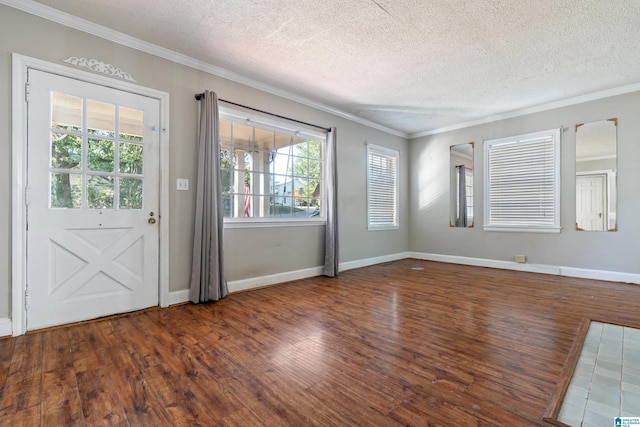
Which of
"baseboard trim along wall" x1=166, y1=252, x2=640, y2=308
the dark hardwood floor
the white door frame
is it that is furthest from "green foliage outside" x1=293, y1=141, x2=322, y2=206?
the white door frame

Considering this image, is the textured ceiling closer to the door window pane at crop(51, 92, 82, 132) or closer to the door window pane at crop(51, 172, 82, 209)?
the door window pane at crop(51, 92, 82, 132)

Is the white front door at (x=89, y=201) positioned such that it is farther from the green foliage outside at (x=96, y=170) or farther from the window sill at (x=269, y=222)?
the window sill at (x=269, y=222)

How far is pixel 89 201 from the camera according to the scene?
2.71 m

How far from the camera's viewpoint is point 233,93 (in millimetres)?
3678

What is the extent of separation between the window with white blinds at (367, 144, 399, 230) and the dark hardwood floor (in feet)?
8.37

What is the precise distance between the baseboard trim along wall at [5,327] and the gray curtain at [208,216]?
4.50 feet

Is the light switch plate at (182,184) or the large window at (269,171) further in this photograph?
the large window at (269,171)

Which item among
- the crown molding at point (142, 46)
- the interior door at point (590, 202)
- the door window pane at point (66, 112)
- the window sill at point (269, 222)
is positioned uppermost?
the crown molding at point (142, 46)

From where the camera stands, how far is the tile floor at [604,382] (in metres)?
1.42

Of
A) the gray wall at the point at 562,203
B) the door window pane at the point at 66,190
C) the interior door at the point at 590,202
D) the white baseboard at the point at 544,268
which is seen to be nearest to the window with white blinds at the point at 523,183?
the gray wall at the point at 562,203

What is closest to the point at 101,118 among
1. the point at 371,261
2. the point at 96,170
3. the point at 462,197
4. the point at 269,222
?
the point at 96,170

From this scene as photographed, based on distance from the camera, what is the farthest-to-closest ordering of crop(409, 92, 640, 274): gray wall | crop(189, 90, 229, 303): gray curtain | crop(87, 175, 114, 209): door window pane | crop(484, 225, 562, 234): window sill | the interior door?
crop(484, 225, 562, 234): window sill → the interior door → crop(409, 92, 640, 274): gray wall → crop(189, 90, 229, 303): gray curtain → crop(87, 175, 114, 209): door window pane

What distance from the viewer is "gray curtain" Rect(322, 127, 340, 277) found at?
4553mm

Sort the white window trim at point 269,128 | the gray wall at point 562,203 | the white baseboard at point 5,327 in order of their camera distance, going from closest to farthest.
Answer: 1. the white baseboard at point 5,327
2. the white window trim at point 269,128
3. the gray wall at point 562,203
